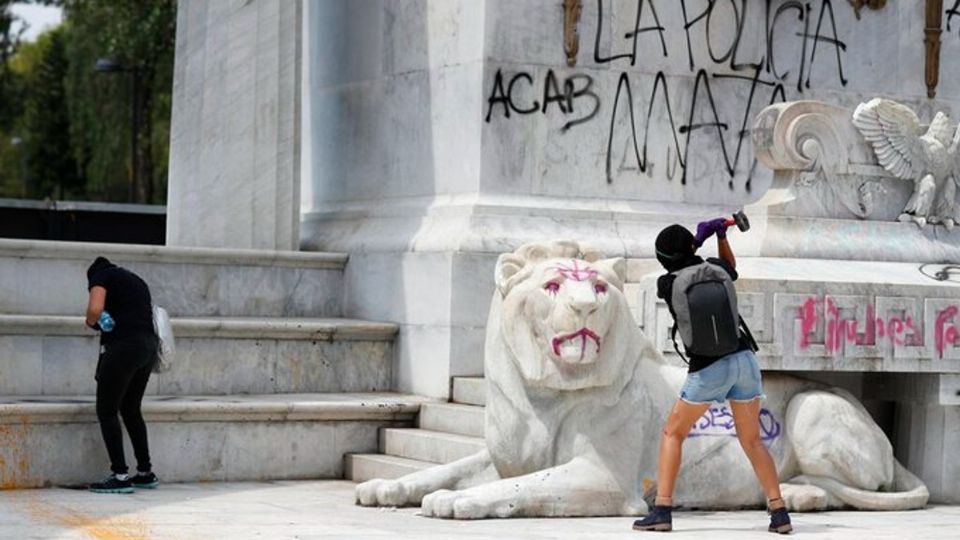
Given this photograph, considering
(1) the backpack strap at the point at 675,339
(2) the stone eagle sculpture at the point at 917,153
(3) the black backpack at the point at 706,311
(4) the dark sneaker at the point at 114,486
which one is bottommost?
(4) the dark sneaker at the point at 114,486

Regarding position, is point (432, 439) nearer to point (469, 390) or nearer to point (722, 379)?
point (469, 390)

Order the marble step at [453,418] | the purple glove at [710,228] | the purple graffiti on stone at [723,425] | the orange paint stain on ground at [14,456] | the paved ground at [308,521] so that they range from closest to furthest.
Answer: the paved ground at [308,521], the purple glove at [710,228], the purple graffiti on stone at [723,425], the orange paint stain on ground at [14,456], the marble step at [453,418]

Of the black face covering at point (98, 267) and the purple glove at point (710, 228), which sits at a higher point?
the purple glove at point (710, 228)

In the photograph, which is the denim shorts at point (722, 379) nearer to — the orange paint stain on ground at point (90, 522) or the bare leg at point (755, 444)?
the bare leg at point (755, 444)

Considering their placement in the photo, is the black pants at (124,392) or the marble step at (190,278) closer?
the black pants at (124,392)

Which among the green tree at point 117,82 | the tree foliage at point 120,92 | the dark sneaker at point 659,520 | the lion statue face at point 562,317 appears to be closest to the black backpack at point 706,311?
the lion statue face at point 562,317

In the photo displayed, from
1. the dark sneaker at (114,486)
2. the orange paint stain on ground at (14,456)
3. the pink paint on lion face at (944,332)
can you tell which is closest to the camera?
the dark sneaker at (114,486)

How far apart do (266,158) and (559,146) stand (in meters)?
2.80

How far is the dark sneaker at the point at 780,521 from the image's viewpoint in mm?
13531

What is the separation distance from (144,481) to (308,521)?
89.8 inches

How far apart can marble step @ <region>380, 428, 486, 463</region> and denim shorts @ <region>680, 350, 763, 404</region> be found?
2315mm

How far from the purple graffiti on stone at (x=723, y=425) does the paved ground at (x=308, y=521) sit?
53 centimetres

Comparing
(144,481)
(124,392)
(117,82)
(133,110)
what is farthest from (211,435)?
(117,82)

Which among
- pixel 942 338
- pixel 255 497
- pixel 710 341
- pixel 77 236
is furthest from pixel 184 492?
pixel 77 236
